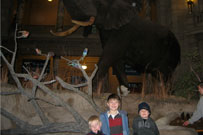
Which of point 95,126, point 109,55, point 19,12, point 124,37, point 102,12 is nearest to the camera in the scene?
point 95,126

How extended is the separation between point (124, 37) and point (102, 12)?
2.45 feet

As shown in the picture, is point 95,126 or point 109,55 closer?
point 95,126

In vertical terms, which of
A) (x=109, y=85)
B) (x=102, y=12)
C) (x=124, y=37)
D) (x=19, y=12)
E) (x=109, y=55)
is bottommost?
(x=109, y=85)

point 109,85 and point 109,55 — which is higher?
point 109,55

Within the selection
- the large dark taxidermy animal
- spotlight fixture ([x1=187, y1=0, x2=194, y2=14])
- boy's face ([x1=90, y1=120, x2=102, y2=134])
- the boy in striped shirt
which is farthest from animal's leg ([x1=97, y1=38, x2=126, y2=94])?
spotlight fixture ([x1=187, y1=0, x2=194, y2=14])

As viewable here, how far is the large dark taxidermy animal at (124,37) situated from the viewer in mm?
3703

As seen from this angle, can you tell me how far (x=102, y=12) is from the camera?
160 inches

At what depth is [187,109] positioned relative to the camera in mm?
3561

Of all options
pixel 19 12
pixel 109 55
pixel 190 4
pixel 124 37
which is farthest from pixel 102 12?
pixel 19 12

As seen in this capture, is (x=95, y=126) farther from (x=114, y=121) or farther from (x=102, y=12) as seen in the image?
(x=102, y=12)

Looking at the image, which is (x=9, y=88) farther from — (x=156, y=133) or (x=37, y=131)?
(x=156, y=133)

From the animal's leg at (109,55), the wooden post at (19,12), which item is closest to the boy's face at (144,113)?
the animal's leg at (109,55)

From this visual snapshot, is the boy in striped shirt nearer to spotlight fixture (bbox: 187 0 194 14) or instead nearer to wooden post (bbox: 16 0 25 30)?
spotlight fixture (bbox: 187 0 194 14)

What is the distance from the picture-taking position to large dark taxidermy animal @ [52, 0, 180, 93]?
3.70 metres
